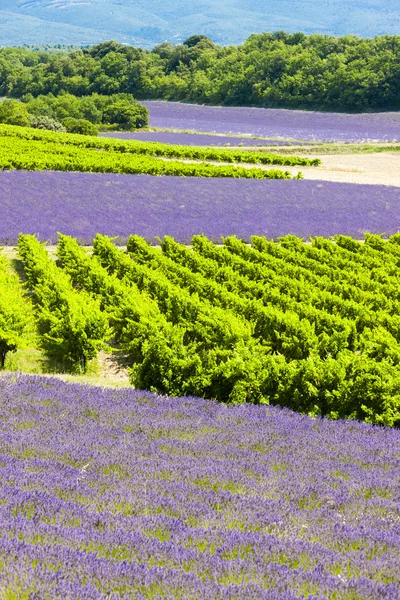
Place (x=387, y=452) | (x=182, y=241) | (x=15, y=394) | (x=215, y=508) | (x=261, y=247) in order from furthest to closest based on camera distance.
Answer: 1. (x=182, y=241)
2. (x=261, y=247)
3. (x=15, y=394)
4. (x=387, y=452)
5. (x=215, y=508)

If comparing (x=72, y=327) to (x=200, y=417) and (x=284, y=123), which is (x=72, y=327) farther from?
(x=284, y=123)

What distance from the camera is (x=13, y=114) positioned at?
60.4m

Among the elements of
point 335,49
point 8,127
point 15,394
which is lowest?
point 15,394

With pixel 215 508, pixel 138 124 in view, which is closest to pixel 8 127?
pixel 138 124

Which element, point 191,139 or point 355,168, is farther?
point 191,139

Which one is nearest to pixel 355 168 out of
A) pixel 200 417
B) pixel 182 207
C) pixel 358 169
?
pixel 358 169

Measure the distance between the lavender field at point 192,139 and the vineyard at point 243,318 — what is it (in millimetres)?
38707

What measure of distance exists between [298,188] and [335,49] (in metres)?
64.4

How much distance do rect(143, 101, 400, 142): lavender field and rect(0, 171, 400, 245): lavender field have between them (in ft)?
99.5

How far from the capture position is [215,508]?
6.06 meters

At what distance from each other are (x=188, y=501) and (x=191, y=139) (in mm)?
56943

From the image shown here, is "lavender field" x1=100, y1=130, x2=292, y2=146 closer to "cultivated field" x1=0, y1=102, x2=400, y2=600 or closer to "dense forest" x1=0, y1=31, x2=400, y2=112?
"dense forest" x1=0, y1=31, x2=400, y2=112

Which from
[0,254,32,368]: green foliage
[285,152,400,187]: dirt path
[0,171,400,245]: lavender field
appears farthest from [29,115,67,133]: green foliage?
[0,254,32,368]: green foliage

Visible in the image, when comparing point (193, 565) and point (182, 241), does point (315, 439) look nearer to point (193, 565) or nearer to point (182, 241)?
point (193, 565)
